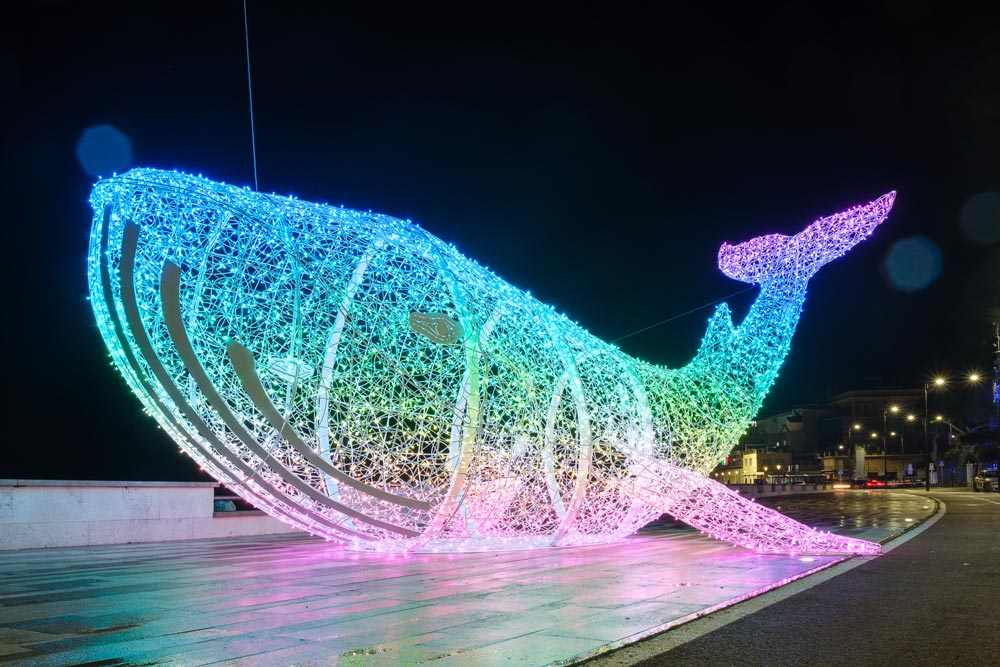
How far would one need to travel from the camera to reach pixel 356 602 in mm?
7926

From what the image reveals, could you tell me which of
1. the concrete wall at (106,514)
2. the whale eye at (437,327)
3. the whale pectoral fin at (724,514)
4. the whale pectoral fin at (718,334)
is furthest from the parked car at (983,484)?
the whale eye at (437,327)

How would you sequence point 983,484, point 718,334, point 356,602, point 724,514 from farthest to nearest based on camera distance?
1. point 983,484
2. point 718,334
3. point 724,514
4. point 356,602

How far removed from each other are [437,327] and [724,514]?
5.31m

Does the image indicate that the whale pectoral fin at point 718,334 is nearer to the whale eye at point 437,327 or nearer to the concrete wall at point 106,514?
the whale eye at point 437,327

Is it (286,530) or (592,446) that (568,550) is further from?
(286,530)

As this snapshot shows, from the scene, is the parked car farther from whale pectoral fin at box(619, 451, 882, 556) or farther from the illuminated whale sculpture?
the illuminated whale sculpture

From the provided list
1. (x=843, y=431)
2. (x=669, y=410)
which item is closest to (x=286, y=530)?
(x=669, y=410)

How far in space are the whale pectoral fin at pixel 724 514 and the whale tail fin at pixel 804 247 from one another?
4.39 metres

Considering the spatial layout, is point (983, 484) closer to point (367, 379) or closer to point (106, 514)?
point (367, 379)

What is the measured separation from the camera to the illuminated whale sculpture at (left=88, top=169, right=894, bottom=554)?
34.7 ft

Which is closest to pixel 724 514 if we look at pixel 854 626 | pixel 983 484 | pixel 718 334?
pixel 718 334

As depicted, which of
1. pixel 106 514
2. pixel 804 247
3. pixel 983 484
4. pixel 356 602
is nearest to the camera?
pixel 356 602

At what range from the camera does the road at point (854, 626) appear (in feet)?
18.3

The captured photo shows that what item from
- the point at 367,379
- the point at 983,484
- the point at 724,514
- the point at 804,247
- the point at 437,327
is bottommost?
the point at 983,484
